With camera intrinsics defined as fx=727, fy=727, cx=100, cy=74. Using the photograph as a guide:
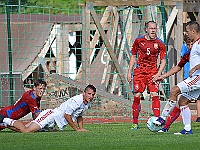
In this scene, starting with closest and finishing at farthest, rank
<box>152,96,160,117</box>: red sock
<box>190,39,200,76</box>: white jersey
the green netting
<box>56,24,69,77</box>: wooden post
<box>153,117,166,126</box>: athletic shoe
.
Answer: <box>190,39,200,76</box>: white jersey
<box>153,117,166,126</box>: athletic shoe
<box>152,96,160,117</box>: red sock
the green netting
<box>56,24,69,77</box>: wooden post

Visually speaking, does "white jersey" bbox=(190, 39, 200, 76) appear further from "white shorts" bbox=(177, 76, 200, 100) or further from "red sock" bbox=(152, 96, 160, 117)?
"red sock" bbox=(152, 96, 160, 117)

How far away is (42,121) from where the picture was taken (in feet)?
41.9

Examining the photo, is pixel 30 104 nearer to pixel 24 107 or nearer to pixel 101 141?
pixel 24 107

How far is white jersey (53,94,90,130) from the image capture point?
42.0 feet

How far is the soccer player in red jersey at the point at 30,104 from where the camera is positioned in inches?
521

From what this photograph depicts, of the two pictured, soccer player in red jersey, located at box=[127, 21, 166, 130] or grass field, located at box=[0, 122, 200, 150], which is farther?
soccer player in red jersey, located at box=[127, 21, 166, 130]

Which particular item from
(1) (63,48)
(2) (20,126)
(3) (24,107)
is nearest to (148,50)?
(3) (24,107)

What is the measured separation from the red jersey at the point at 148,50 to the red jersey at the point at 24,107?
2102 millimetres

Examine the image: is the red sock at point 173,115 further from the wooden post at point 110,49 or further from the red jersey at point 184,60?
the wooden post at point 110,49

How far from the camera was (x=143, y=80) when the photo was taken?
539 inches

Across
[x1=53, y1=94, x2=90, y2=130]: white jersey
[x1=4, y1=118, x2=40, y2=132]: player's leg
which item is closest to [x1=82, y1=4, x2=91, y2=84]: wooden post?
[x1=53, y1=94, x2=90, y2=130]: white jersey

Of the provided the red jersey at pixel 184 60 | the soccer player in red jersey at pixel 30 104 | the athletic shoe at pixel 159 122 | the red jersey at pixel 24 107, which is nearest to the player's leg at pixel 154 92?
the red jersey at pixel 184 60

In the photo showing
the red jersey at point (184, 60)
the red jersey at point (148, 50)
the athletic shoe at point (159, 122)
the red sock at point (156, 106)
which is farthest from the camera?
the red jersey at point (148, 50)

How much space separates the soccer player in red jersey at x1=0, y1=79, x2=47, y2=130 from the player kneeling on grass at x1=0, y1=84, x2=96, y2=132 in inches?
17.5
